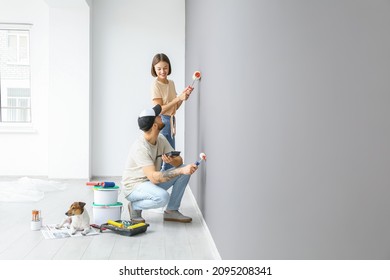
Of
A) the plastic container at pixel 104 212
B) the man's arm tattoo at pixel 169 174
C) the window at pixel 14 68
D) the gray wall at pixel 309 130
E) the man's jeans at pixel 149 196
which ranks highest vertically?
the window at pixel 14 68

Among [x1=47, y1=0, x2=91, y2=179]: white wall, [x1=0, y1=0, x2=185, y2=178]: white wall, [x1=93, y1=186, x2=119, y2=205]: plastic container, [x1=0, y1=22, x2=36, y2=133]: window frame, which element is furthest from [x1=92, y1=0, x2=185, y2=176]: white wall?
[x1=93, y1=186, x2=119, y2=205]: plastic container

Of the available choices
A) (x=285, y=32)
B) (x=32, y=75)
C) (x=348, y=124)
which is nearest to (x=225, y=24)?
(x=285, y=32)

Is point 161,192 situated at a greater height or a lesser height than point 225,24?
lesser

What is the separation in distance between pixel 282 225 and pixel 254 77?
0.67 meters

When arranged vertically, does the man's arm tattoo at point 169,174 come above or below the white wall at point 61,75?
below

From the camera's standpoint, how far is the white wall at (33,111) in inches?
256

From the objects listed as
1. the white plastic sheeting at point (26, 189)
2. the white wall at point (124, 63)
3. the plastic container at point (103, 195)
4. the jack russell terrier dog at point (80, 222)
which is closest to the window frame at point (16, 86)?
the white wall at point (124, 63)

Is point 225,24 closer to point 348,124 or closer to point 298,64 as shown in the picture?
point 298,64

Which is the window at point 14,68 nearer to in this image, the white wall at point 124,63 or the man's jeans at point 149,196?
the white wall at point 124,63

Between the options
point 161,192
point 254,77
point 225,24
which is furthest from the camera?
point 161,192

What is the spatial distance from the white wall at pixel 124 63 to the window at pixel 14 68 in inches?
38.5

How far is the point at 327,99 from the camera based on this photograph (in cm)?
111

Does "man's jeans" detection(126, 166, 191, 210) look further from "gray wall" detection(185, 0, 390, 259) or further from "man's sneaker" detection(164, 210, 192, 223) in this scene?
"gray wall" detection(185, 0, 390, 259)

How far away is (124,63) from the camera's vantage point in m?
→ 6.53
